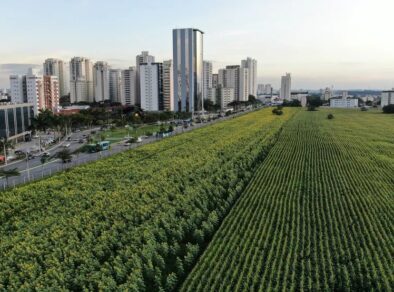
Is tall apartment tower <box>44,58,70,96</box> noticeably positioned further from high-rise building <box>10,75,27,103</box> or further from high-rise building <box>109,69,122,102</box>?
high-rise building <box>10,75,27,103</box>

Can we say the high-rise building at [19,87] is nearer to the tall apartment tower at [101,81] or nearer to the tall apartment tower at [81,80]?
the tall apartment tower at [81,80]

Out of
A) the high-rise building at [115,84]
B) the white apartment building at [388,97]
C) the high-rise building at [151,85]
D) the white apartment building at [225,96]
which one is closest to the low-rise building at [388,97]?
the white apartment building at [388,97]

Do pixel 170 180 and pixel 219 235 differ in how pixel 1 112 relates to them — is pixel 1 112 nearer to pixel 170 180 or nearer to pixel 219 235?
pixel 170 180

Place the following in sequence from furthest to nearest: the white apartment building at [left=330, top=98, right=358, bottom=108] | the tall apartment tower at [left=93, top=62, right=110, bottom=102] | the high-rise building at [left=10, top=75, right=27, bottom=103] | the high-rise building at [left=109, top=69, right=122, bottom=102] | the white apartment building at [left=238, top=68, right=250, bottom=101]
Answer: the white apartment building at [left=238, top=68, right=250, bottom=101], the white apartment building at [left=330, top=98, right=358, bottom=108], the high-rise building at [left=109, top=69, right=122, bottom=102], the tall apartment tower at [left=93, top=62, right=110, bottom=102], the high-rise building at [left=10, top=75, right=27, bottom=103]

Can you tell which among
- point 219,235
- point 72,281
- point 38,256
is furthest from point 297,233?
point 38,256

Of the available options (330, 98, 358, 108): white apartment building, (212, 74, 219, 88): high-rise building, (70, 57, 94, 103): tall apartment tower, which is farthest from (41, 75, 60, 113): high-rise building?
(330, 98, 358, 108): white apartment building

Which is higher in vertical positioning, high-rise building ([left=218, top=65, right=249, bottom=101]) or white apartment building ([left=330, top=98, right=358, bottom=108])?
high-rise building ([left=218, top=65, right=249, bottom=101])
